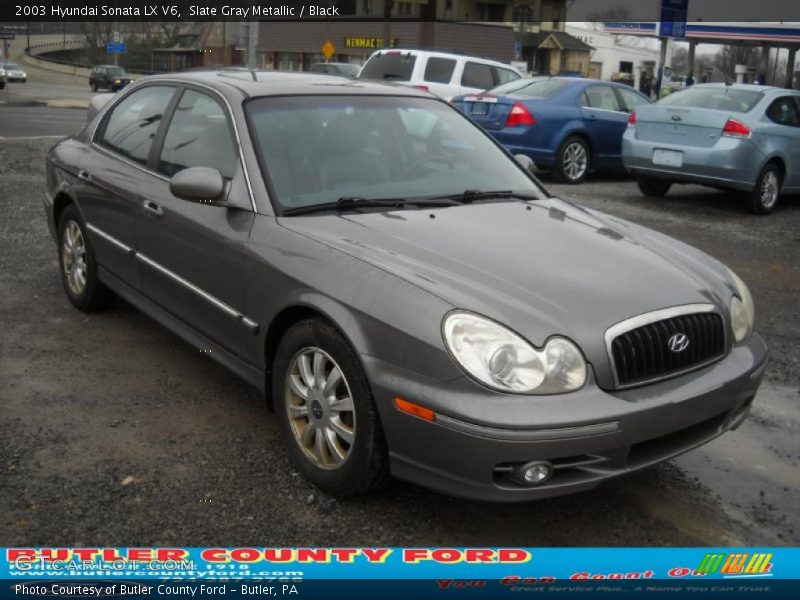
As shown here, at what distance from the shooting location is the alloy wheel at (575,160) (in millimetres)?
12656

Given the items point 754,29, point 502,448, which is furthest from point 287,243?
point 754,29

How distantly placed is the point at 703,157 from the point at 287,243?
7636mm

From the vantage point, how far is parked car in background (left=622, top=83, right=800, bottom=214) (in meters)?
10.1

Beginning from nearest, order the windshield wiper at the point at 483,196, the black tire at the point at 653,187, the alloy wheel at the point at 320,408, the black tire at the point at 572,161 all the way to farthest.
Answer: the alloy wheel at the point at 320,408 → the windshield wiper at the point at 483,196 → the black tire at the point at 653,187 → the black tire at the point at 572,161

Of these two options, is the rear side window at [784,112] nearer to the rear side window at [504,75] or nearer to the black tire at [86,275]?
the rear side window at [504,75]

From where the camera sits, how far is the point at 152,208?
4.59m

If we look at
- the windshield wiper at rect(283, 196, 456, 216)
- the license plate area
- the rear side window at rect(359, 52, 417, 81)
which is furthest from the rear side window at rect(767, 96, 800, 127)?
the windshield wiper at rect(283, 196, 456, 216)

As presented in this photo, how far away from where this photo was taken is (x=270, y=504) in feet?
11.3

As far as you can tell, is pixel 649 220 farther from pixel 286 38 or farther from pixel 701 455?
pixel 286 38

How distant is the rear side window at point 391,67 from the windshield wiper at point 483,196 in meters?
11.9

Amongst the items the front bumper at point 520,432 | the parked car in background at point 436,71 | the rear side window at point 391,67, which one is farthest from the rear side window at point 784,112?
the front bumper at point 520,432

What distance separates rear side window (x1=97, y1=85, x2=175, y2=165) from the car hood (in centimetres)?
157

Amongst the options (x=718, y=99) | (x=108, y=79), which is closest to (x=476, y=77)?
(x=718, y=99)

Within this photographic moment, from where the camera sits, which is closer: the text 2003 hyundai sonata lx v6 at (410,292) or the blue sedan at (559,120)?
the text 2003 hyundai sonata lx v6 at (410,292)
